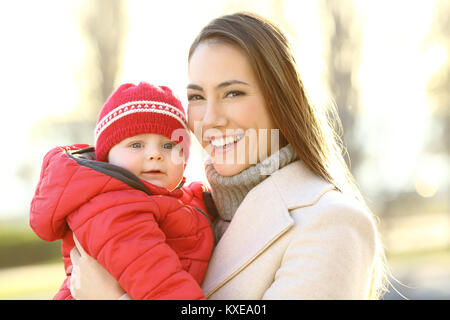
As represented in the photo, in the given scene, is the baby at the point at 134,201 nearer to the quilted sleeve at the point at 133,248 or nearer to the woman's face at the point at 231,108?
the quilted sleeve at the point at 133,248

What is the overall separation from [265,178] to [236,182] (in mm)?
133

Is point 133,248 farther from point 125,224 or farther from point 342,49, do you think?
point 342,49

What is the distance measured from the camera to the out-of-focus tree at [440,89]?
9.87 meters

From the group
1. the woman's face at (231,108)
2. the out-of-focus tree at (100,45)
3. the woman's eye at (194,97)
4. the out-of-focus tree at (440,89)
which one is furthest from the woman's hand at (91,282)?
the out-of-focus tree at (440,89)

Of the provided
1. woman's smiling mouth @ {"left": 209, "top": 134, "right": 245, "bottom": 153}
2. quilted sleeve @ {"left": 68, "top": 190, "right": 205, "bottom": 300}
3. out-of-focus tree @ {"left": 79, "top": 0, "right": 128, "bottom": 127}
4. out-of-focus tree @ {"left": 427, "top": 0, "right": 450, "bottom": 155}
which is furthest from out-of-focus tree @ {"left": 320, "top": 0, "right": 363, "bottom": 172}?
quilted sleeve @ {"left": 68, "top": 190, "right": 205, "bottom": 300}

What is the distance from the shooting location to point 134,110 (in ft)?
7.39

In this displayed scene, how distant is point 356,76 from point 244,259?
7314mm

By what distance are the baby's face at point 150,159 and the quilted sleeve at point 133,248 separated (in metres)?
0.25

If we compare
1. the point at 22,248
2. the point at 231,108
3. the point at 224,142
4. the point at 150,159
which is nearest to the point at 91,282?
the point at 150,159

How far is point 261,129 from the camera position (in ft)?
7.42

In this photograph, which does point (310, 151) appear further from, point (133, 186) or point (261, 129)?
point (133, 186)

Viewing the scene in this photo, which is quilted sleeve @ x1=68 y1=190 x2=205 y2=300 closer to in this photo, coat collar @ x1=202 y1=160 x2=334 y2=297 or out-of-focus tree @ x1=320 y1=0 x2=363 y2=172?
coat collar @ x1=202 y1=160 x2=334 y2=297

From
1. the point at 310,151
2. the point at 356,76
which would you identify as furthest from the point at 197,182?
the point at 356,76
